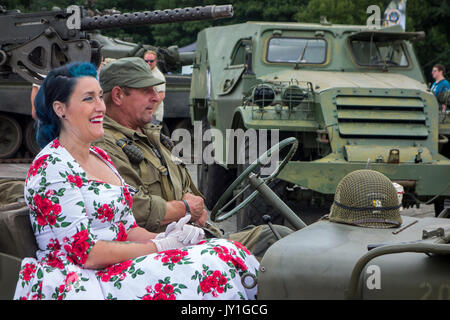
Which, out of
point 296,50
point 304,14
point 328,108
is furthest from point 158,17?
point 304,14

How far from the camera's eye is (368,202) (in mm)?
3430

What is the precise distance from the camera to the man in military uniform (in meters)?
4.38

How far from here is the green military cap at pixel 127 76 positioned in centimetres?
471

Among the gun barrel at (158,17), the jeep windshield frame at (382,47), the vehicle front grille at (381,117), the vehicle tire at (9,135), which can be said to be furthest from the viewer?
the vehicle tire at (9,135)

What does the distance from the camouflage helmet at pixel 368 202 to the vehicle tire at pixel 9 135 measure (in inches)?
520

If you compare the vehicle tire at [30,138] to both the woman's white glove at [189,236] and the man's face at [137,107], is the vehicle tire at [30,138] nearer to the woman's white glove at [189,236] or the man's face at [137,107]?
the man's face at [137,107]

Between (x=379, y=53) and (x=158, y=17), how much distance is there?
8.99 ft

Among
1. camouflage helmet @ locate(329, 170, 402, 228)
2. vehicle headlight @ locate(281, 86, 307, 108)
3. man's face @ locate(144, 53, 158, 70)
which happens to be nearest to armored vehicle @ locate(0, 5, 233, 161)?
man's face @ locate(144, 53, 158, 70)

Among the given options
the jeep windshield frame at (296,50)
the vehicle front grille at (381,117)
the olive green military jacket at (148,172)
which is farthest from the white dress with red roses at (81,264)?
the jeep windshield frame at (296,50)

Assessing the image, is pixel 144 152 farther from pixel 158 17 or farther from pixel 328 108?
pixel 158 17

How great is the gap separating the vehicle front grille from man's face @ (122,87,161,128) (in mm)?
3373

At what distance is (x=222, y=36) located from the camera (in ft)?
36.9

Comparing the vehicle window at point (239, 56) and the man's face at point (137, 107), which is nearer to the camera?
the man's face at point (137, 107)

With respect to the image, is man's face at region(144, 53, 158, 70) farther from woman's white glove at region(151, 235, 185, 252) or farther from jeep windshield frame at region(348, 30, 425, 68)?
woman's white glove at region(151, 235, 185, 252)
